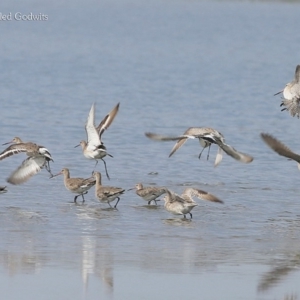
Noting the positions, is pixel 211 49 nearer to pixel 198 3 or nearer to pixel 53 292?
pixel 53 292

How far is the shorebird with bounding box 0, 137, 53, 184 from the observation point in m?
13.8

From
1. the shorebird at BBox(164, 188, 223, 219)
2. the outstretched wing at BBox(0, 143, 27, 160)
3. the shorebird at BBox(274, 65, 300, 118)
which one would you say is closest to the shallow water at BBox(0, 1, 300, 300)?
the shorebird at BBox(164, 188, 223, 219)

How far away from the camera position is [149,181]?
15.1 m

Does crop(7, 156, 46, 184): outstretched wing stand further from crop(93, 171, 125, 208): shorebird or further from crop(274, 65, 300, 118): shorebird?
crop(274, 65, 300, 118): shorebird

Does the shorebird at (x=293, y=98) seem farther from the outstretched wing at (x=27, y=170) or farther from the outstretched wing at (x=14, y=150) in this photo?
the outstretched wing at (x=14, y=150)

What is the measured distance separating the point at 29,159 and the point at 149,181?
6.34 ft

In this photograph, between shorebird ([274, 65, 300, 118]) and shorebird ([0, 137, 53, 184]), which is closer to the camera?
shorebird ([0, 137, 53, 184])

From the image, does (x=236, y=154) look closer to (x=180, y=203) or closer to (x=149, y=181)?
(x=180, y=203)

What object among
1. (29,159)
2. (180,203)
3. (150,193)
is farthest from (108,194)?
(29,159)

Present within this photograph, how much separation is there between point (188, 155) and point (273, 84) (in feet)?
51.5

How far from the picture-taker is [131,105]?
25.2 meters

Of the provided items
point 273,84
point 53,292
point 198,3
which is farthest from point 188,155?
point 198,3

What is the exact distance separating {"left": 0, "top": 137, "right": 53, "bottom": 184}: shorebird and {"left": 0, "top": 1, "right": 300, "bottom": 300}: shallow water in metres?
0.23

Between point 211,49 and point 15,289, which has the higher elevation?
point 211,49
